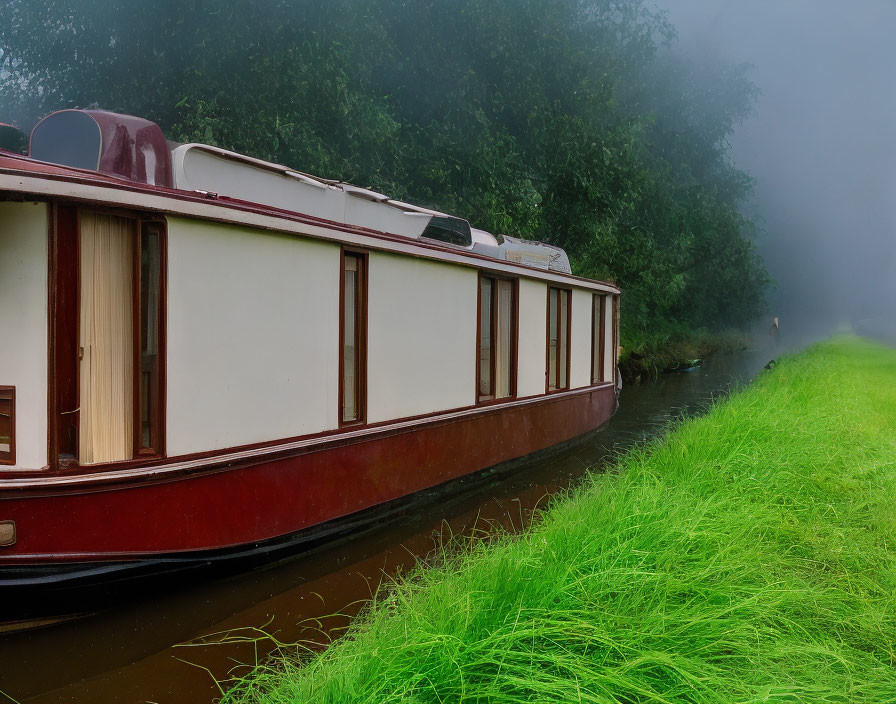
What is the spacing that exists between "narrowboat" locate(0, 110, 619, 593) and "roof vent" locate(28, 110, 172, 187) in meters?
0.01

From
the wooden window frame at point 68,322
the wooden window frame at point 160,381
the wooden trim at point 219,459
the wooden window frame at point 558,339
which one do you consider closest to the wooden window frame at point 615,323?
the wooden window frame at point 558,339

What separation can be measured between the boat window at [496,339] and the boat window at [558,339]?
39.2 inches

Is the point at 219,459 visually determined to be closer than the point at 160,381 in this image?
No

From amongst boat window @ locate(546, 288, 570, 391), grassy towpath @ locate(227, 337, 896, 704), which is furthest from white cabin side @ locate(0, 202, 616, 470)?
grassy towpath @ locate(227, 337, 896, 704)

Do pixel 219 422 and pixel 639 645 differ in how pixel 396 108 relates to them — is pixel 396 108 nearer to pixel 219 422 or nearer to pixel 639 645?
pixel 219 422

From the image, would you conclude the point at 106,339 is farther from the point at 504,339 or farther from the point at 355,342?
the point at 504,339

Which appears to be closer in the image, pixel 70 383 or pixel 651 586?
pixel 651 586

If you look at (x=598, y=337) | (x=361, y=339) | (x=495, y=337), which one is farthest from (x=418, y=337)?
(x=598, y=337)

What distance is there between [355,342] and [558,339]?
4068 millimetres

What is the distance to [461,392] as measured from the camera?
7.16 m

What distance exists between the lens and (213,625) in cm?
429

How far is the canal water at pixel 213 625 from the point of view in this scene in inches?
141

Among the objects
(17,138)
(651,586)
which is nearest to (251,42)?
(17,138)

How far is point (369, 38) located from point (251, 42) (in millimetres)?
1898
